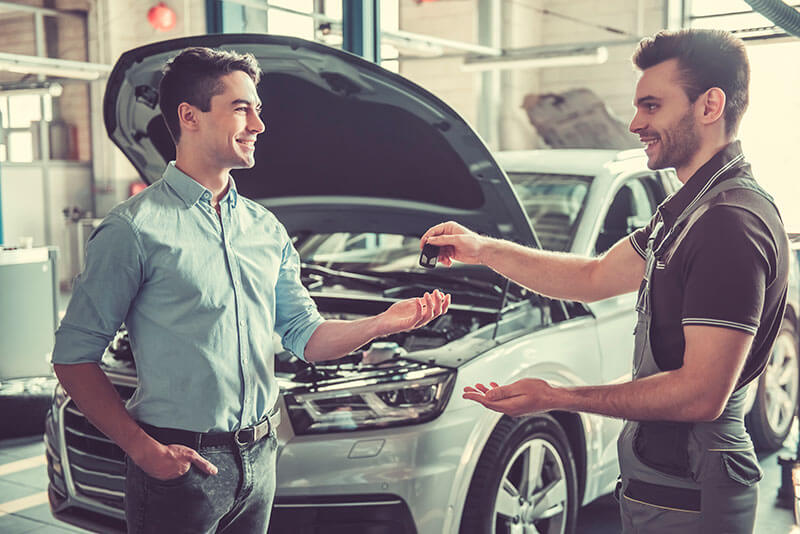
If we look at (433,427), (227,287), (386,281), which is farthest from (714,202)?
(386,281)

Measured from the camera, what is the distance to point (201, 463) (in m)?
1.77

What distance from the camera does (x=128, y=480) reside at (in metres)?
1.86

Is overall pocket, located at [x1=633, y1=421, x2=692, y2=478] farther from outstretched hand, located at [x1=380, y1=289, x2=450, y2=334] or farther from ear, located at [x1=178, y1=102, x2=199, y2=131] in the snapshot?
ear, located at [x1=178, y1=102, x2=199, y2=131]

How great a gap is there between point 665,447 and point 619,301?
1795mm

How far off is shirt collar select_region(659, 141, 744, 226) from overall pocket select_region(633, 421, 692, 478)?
44 centimetres


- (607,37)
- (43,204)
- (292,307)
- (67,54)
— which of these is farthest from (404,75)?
(292,307)

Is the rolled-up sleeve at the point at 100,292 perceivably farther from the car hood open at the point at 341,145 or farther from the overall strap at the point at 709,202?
the overall strap at the point at 709,202

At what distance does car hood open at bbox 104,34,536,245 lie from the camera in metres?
2.62

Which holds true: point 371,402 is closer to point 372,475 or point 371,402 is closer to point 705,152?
point 372,475

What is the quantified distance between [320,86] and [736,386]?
1.63 metres

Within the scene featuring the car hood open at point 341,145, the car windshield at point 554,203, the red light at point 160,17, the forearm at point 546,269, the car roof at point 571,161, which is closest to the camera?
the forearm at point 546,269

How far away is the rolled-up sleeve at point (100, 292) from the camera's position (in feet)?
5.66

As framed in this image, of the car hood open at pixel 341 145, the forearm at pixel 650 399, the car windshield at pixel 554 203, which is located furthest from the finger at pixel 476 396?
the car windshield at pixel 554 203

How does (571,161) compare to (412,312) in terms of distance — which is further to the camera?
(571,161)
